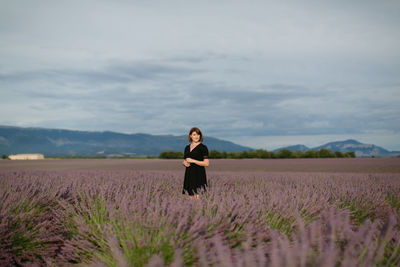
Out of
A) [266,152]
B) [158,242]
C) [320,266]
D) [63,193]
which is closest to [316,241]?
[320,266]

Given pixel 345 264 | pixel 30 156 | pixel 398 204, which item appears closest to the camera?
pixel 345 264

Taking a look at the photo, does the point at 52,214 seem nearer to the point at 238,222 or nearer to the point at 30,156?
the point at 238,222

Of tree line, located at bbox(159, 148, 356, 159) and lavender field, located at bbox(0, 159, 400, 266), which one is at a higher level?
tree line, located at bbox(159, 148, 356, 159)

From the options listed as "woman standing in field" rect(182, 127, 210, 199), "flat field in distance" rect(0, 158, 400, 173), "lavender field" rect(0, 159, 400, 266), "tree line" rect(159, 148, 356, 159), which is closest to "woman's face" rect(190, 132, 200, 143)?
"woman standing in field" rect(182, 127, 210, 199)

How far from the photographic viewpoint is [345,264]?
1.37 m

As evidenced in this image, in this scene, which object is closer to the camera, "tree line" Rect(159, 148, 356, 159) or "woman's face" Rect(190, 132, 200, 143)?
"woman's face" Rect(190, 132, 200, 143)

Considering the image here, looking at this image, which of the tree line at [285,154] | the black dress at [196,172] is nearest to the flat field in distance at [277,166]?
the black dress at [196,172]

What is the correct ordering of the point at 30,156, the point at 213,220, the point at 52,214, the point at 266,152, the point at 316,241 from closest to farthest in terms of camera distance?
the point at 316,241 → the point at 213,220 → the point at 52,214 → the point at 266,152 → the point at 30,156

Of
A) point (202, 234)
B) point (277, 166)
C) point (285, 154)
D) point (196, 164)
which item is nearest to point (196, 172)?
point (196, 164)

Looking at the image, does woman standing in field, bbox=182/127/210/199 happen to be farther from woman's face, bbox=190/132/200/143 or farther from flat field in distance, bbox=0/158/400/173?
flat field in distance, bbox=0/158/400/173

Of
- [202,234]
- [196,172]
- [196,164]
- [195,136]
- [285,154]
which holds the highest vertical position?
[195,136]

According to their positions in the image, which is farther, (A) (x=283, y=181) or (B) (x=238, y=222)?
(A) (x=283, y=181)

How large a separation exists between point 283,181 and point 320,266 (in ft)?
18.4

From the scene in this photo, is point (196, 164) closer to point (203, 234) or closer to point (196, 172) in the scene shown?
point (196, 172)
